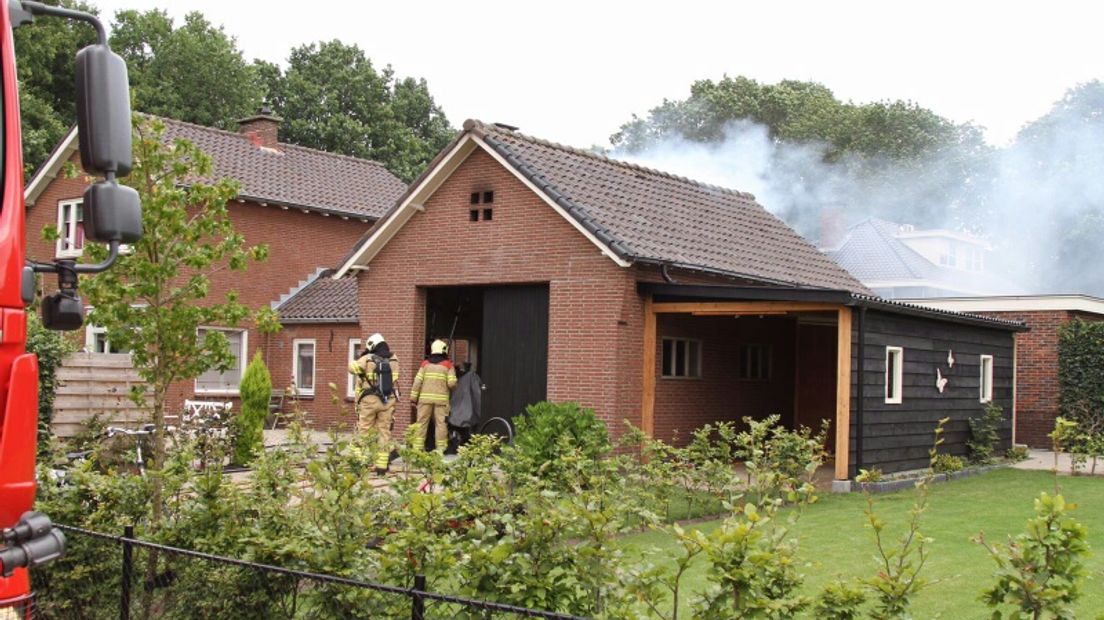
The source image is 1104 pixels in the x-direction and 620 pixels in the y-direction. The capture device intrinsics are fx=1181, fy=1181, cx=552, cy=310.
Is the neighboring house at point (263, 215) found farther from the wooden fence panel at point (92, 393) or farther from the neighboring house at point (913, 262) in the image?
the neighboring house at point (913, 262)

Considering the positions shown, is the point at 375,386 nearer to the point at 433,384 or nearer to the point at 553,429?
the point at 433,384

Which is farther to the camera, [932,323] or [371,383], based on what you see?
[932,323]

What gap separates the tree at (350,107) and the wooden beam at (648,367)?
38.8 m

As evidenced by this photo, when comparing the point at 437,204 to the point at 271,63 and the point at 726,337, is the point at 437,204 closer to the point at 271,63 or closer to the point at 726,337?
the point at 726,337

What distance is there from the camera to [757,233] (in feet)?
84.0

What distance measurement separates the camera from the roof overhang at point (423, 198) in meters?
21.1

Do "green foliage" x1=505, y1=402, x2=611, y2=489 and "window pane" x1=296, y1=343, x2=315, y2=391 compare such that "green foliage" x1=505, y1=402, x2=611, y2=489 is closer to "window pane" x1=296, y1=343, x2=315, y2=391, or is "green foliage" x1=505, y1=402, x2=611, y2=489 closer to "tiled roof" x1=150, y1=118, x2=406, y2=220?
"window pane" x1=296, y1=343, x2=315, y2=391

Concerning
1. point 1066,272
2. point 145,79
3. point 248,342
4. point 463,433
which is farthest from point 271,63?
point 463,433

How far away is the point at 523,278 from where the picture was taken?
21.0m

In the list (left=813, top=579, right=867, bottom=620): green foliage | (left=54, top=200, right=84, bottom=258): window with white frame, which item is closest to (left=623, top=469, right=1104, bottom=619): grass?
(left=813, top=579, right=867, bottom=620): green foliage

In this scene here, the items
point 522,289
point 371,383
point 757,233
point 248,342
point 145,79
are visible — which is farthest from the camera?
point 145,79

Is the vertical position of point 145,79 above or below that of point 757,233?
above

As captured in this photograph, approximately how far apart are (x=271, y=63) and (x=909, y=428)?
47.5 meters

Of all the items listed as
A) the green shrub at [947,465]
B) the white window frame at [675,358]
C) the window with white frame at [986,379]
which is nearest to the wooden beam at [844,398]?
the green shrub at [947,465]
